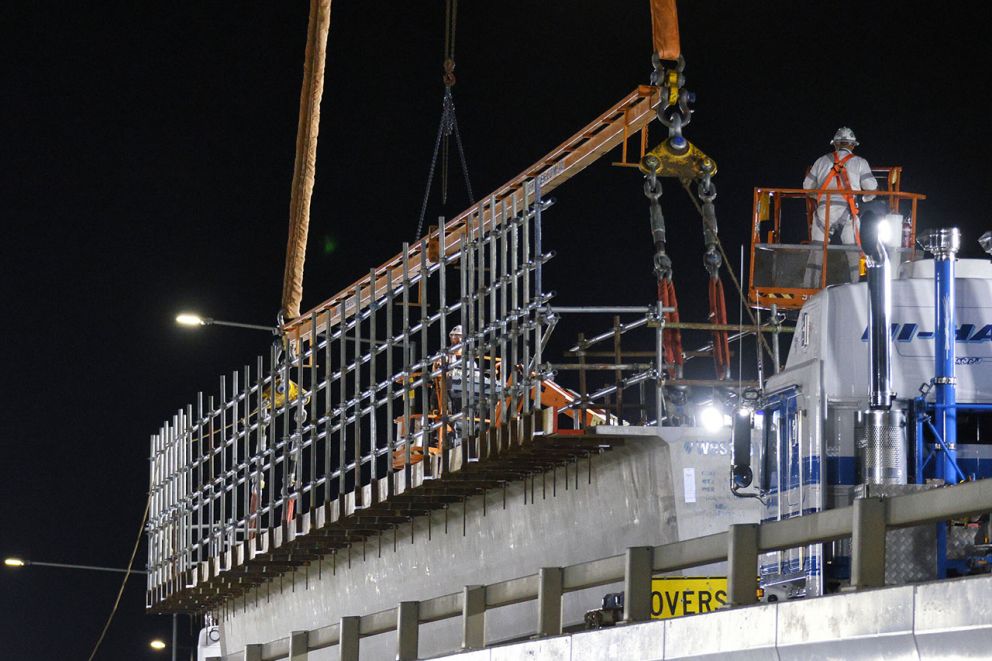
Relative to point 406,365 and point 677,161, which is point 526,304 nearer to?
point 406,365

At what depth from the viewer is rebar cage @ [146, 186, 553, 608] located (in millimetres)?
22375

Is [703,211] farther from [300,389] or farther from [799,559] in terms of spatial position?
[799,559]

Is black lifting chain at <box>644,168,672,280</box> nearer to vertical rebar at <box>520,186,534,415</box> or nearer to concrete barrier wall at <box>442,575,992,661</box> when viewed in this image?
vertical rebar at <box>520,186,534,415</box>

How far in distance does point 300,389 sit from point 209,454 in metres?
6.15

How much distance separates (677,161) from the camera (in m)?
26.4

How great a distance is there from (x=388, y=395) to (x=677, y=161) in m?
5.36

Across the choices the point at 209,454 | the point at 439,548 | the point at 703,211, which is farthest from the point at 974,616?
the point at 209,454

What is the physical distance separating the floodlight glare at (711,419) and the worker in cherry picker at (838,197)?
2984 millimetres

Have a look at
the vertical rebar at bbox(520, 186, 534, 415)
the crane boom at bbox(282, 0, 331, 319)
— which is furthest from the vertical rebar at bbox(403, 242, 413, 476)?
the crane boom at bbox(282, 0, 331, 319)

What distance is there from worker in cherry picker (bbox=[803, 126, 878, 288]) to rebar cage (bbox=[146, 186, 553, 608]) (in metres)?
3.59

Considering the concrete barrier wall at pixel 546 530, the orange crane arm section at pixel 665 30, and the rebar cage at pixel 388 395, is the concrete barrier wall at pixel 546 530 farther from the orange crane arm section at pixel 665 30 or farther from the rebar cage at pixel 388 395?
the orange crane arm section at pixel 665 30

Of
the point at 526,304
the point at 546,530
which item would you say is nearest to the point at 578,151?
the point at 526,304

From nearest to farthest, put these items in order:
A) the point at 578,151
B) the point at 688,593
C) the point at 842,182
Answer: the point at 688,593 < the point at 842,182 < the point at 578,151

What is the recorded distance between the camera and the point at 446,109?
38.3m
